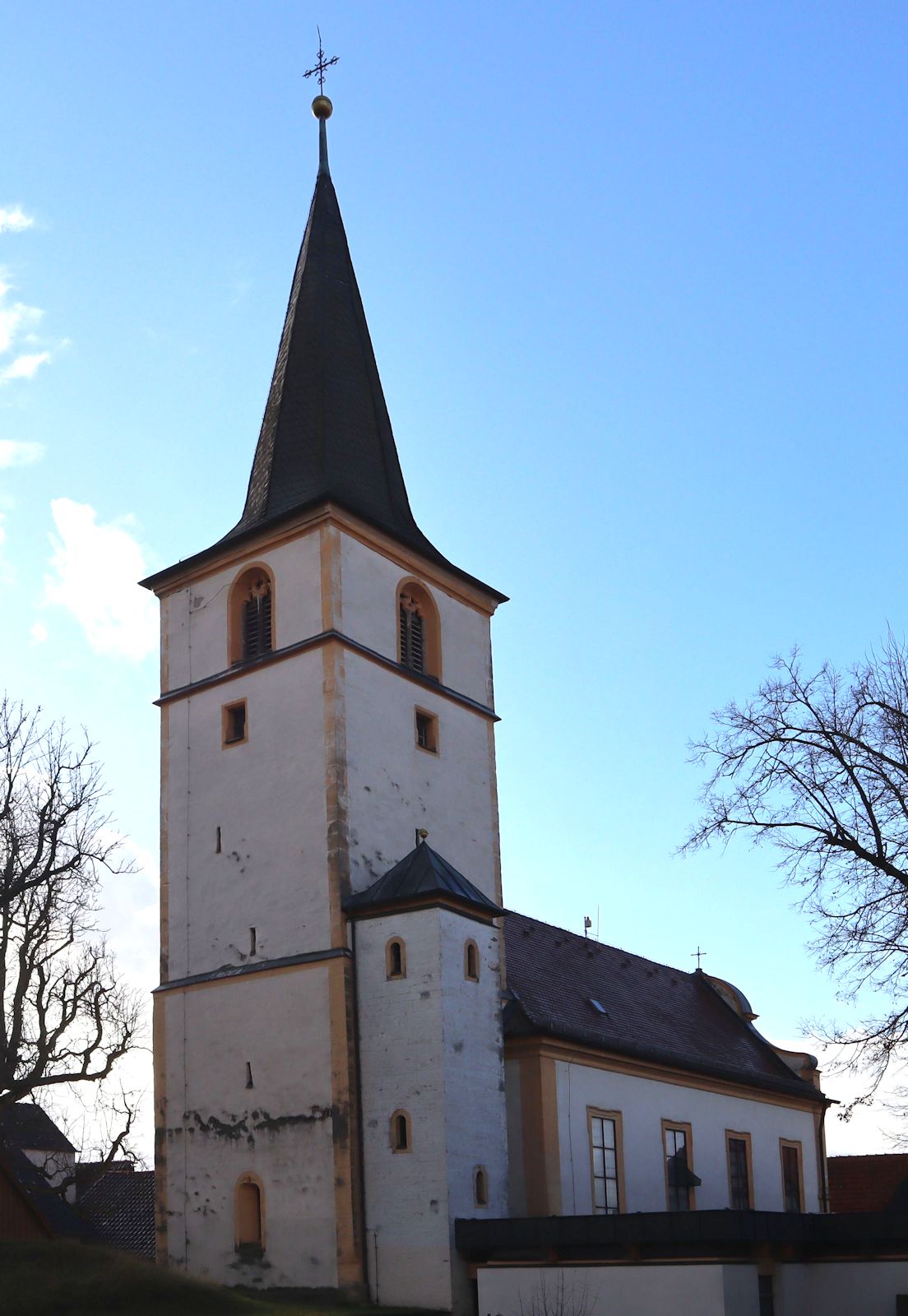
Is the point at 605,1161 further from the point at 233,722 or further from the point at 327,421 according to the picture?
the point at 327,421

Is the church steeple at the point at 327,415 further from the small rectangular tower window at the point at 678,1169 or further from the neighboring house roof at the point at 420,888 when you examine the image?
the small rectangular tower window at the point at 678,1169

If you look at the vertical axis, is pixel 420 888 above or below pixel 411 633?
below

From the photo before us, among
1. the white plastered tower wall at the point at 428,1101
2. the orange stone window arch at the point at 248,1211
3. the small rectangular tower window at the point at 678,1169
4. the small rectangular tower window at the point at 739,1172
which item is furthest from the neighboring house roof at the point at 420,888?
the small rectangular tower window at the point at 739,1172

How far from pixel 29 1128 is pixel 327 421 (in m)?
15.3

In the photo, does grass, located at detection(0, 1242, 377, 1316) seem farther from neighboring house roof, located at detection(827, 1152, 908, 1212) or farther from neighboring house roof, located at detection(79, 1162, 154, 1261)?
neighboring house roof, located at detection(827, 1152, 908, 1212)

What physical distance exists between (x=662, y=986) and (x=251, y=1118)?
16.4 metres

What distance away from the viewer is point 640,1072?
32062 mm

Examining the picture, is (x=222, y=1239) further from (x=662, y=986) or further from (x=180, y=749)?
(x=662, y=986)

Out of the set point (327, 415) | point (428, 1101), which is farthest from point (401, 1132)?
point (327, 415)

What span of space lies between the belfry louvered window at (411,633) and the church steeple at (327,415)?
3.75 feet

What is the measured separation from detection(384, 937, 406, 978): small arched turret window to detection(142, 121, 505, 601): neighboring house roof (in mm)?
8602

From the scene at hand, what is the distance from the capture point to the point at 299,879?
27.7 metres

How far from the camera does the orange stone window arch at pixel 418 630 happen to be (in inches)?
1228

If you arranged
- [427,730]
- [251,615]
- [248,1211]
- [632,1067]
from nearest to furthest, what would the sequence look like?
[248,1211] → [251,615] → [427,730] → [632,1067]
